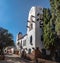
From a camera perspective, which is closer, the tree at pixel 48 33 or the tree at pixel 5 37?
the tree at pixel 48 33

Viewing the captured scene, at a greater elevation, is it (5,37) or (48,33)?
(5,37)

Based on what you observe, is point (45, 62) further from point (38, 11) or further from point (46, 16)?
point (38, 11)

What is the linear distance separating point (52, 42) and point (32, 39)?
1158 cm

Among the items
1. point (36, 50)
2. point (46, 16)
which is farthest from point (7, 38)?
point (46, 16)

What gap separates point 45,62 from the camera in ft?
109

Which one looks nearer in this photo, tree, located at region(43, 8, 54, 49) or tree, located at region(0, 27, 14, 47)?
tree, located at region(43, 8, 54, 49)

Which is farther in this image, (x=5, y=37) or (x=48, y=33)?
(x=5, y=37)

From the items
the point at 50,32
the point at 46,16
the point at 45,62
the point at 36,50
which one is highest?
the point at 46,16

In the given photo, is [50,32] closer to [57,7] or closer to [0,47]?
[57,7]

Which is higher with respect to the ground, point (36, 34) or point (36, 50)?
point (36, 34)

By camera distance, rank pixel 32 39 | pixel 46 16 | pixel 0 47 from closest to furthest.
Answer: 1. pixel 46 16
2. pixel 32 39
3. pixel 0 47

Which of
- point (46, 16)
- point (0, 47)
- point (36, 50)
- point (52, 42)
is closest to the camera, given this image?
point (52, 42)

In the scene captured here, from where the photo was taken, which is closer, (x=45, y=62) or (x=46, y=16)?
(x=45, y=62)

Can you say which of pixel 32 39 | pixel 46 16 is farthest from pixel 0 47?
pixel 46 16
